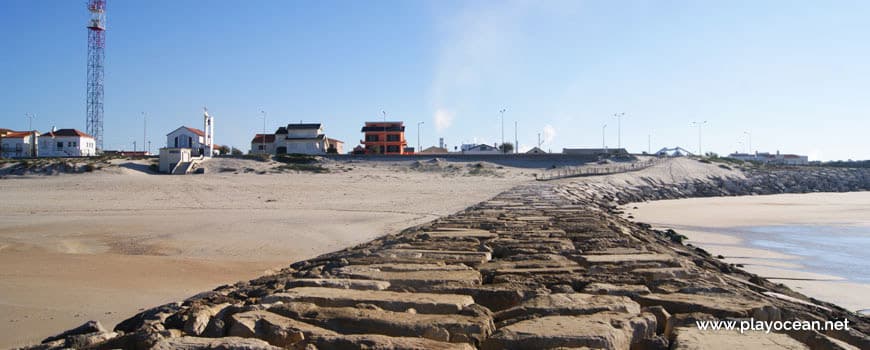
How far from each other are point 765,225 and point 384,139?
42.8 m

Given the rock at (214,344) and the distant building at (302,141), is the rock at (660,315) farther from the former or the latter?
the distant building at (302,141)

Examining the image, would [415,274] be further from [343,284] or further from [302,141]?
[302,141]

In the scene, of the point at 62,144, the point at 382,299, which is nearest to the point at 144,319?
the point at 382,299

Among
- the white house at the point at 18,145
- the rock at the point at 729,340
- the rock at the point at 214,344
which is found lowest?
the rock at the point at 729,340

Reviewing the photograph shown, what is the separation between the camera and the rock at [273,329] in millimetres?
3266

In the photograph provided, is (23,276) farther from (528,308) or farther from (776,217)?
(776,217)

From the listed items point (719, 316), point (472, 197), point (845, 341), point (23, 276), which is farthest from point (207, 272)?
point (472, 197)

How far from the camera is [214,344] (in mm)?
3020

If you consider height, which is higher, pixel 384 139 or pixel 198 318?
pixel 384 139

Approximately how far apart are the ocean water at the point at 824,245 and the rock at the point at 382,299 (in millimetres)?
7833

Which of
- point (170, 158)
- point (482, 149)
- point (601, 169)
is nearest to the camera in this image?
point (170, 158)

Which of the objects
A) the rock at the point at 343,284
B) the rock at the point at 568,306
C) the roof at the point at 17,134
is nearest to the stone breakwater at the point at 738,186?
the rock at the point at 343,284

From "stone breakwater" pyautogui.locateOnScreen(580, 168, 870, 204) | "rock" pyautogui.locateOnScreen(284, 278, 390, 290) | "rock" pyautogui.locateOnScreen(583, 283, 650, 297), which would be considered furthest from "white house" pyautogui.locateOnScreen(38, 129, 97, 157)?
"rock" pyautogui.locateOnScreen(583, 283, 650, 297)

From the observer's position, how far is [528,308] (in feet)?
12.3
